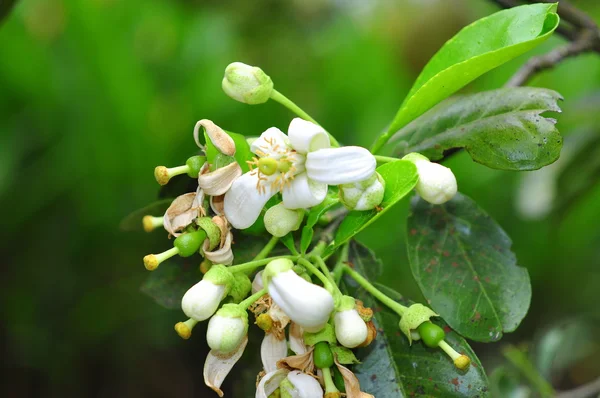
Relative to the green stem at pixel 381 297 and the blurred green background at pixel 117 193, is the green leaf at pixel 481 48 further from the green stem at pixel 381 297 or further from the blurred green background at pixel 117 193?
the blurred green background at pixel 117 193

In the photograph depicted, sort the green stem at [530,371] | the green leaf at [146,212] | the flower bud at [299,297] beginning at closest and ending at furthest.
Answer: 1. the flower bud at [299,297]
2. the green leaf at [146,212]
3. the green stem at [530,371]

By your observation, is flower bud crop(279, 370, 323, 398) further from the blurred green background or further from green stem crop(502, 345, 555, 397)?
the blurred green background

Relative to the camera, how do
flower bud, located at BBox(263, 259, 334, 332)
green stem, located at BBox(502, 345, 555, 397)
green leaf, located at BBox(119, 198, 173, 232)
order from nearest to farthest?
1. flower bud, located at BBox(263, 259, 334, 332)
2. green leaf, located at BBox(119, 198, 173, 232)
3. green stem, located at BBox(502, 345, 555, 397)

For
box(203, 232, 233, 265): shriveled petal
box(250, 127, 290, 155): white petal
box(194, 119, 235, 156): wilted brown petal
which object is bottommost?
box(203, 232, 233, 265): shriveled petal

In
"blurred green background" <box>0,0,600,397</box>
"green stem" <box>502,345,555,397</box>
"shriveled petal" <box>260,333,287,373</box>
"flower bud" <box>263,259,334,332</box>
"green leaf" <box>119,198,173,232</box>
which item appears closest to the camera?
"flower bud" <box>263,259,334,332</box>

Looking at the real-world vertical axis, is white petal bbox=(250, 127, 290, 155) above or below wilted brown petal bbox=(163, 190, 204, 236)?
above

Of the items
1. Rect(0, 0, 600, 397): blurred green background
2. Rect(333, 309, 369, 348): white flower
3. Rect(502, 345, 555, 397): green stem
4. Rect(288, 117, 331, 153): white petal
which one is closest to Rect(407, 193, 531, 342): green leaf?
Rect(333, 309, 369, 348): white flower

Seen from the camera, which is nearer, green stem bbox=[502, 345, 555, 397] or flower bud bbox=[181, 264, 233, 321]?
flower bud bbox=[181, 264, 233, 321]

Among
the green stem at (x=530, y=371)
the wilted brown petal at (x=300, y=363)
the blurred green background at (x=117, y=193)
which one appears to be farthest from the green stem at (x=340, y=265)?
the blurred green background at (x=117, y=193)
